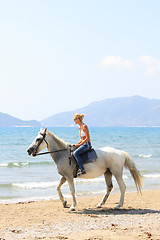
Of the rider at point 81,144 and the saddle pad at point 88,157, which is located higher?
the rider at point 81,144

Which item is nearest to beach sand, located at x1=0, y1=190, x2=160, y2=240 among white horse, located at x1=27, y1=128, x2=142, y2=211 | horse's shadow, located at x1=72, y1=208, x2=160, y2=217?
horse's shadow, located at x1=72, y1=208, x2=160, y2=217

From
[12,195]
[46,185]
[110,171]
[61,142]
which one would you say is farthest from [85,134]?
[46,185]

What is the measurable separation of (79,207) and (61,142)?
6.38ft

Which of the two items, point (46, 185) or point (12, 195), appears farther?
point (46, 185)

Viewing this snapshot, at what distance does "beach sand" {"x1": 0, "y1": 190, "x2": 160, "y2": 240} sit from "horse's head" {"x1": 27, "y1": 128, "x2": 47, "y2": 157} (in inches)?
60.3

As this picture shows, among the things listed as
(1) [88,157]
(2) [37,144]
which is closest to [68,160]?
(1) [88,157]

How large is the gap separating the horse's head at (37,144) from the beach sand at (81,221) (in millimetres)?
1532

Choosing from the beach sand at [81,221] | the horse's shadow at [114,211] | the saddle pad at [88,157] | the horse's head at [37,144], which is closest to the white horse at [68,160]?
the horse's head at [37,144]

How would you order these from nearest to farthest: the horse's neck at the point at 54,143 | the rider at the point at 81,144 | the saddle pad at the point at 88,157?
1. the rider at the point at 81,144
2. the saddle pad at the point at 88,157
3. the horse's neck at the point at 54,143

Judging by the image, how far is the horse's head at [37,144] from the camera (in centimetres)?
828

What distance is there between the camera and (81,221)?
→ 7.23 m

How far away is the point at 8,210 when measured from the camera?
340 inches

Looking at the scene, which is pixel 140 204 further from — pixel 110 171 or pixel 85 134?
pixel 85 134

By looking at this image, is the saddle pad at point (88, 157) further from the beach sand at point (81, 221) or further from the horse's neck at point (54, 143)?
the beach sand at point (81, 221)
